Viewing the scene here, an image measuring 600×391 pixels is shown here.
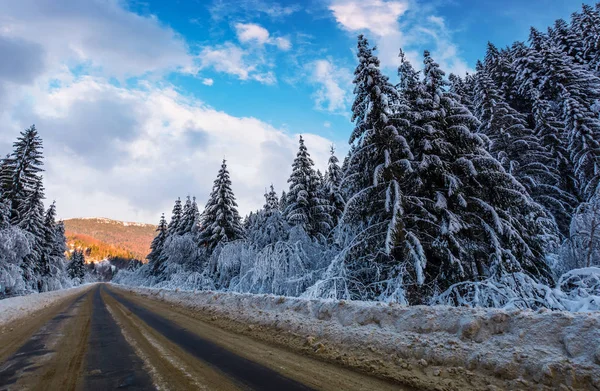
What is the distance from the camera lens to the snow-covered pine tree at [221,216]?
29578 mm

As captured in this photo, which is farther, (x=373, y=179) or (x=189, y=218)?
(x=189, y=218)

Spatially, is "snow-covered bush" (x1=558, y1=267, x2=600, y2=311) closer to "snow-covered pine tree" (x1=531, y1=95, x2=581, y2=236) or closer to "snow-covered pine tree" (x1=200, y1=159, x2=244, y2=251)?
"snow-covered pine tree" (x1=531, y1=95, x2=581, y2=236)

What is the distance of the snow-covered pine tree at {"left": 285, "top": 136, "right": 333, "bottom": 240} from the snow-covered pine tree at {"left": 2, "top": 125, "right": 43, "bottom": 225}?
28791mm

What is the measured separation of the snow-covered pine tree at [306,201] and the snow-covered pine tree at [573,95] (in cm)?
1711

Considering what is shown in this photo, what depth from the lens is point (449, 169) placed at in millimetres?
11938

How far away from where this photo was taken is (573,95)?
25469 mm

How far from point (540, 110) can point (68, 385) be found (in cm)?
3505

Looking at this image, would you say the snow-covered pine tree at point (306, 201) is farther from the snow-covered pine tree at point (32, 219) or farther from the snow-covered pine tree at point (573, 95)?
the snow-covered pine tree at point (32, 219)

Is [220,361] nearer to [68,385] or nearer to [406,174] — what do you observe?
[68,385]

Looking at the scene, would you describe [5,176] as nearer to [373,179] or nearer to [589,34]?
[373,179]

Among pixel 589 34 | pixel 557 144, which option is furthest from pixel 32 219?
pixel 589 34

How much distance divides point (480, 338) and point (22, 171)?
1650 inches

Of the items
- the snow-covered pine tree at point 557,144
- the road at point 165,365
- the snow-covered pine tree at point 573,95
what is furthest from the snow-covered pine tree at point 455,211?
the snow-covered pine tree at point 557,144

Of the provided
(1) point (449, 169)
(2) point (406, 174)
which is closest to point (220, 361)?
(2) point (406, 174)
